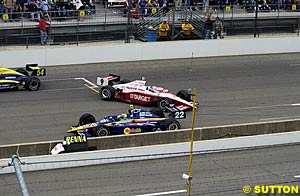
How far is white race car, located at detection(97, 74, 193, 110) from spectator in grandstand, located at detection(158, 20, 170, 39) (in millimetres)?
8201

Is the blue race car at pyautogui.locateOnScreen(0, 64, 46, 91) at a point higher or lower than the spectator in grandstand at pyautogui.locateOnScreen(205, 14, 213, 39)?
lower

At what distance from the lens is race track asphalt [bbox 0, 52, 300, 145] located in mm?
20141

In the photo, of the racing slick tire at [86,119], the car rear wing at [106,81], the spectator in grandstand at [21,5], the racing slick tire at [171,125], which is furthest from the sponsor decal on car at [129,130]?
the spectator in grandstand at [21,5]

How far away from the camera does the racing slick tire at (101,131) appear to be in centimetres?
1804

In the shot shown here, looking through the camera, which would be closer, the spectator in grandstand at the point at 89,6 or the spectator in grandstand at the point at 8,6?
the spectator in grandstand at the point at 8,6

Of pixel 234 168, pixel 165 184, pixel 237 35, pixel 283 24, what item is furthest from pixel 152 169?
pixel 283 24

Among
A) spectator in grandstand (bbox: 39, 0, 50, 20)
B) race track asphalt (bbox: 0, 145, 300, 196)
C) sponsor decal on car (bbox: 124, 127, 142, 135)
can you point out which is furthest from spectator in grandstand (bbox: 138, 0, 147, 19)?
race track asphalt (bbox: 0, 145, 300, 196)

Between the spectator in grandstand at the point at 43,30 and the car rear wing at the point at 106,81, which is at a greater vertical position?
the spectator in grandstand at the point at 43,30

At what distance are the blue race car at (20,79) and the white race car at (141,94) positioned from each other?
2.21 metres

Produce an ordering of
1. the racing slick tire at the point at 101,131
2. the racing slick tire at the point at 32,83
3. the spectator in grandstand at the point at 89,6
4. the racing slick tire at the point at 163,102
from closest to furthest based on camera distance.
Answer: the racing slick tire at the point at 101,131, the racing slick tire at the point at 163,102, the racing slick tire at the point at 32,83, the spectator in grandstand at the point at 89,6

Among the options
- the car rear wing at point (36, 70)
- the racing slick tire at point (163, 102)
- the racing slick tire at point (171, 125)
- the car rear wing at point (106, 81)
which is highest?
the car rear wing at point (36, 70)

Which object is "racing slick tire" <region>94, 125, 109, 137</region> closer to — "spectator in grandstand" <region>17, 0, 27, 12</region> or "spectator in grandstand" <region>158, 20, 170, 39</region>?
"spectator in grandstand" <region>158, 20, 170, 39</region>

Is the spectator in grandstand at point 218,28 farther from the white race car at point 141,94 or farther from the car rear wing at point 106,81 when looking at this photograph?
the white race car at point 141,94

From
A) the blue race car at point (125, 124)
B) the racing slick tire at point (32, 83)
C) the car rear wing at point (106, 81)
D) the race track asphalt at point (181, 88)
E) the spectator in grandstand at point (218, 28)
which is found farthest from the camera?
the spectator in grandstand at point (218, 28)
